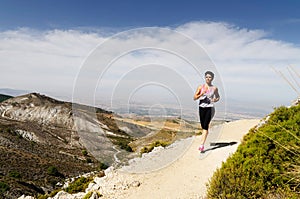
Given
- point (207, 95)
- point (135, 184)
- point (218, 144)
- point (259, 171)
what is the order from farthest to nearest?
1. point (218, 144)
2. point (135, 184)
3. point (207, 95)
4. point (259, 171)

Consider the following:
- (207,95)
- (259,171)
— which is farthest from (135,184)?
(259,171)

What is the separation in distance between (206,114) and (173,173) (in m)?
2.64

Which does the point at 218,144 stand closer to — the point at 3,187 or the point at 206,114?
the point at 206,114

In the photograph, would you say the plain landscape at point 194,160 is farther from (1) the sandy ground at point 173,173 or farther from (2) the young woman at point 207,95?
(2) the young woman at point 207,95

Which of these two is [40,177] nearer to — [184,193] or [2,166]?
[2,166]

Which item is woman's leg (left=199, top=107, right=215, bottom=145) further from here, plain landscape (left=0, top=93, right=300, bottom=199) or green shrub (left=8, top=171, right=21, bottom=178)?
green shrub (left=8, top=171, right=21, bottom=178)

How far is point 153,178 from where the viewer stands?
11.3 m

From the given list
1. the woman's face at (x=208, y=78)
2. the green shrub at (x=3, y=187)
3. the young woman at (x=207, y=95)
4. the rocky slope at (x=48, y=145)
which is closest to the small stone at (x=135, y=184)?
the rocky slope at (x=48, y=145)

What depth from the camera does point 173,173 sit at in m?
11.2

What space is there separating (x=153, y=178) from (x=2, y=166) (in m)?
41.3

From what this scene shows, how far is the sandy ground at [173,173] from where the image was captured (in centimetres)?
→ 975

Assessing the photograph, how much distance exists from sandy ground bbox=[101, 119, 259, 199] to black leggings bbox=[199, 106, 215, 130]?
5.14 ft

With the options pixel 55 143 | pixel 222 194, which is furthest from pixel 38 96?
pixel 222 194

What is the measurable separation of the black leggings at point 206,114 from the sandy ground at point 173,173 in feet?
5.14
